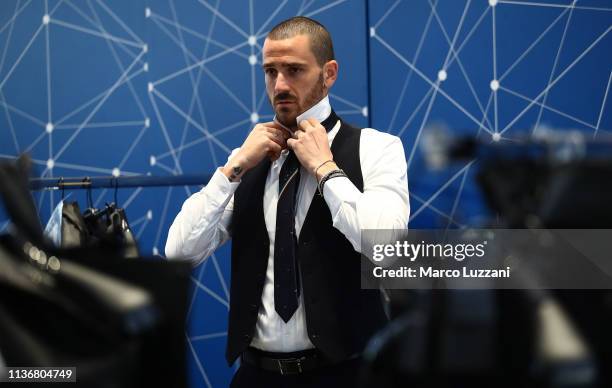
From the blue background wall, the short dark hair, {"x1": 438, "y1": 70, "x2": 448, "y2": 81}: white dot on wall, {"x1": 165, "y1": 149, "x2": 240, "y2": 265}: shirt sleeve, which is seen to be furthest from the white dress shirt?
{"x1": 438, "y1": 70, "x2": 448, "y2": 81}: white dot on wall

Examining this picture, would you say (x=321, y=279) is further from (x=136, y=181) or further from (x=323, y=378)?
(x=136, y=181)

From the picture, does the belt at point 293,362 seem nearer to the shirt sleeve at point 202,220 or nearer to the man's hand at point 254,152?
the shirt sleeve at point 202,220

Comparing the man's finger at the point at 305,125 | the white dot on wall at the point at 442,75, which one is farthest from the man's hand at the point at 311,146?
the white dot on wall at the point at 442,75

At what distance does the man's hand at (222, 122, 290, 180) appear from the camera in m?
1.79

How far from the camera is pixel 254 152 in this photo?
70.4 inches

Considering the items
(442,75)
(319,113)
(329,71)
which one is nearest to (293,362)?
(319,113)

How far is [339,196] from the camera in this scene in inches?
61.5

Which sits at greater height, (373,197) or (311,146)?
(311,146)

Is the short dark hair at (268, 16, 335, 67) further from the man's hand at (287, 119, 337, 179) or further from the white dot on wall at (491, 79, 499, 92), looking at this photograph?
the white dot on wall at (491, 79, 499, 92)

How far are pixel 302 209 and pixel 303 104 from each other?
0.31 m

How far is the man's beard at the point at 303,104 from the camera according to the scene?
1820 mm

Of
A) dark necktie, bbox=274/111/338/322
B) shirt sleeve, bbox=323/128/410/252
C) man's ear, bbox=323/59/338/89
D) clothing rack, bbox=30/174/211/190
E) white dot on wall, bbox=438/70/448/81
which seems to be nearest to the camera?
shirt sleeve, bbox=323/128/410/252

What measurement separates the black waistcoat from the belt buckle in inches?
2.9

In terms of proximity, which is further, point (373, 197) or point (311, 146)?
point (311, 146)
